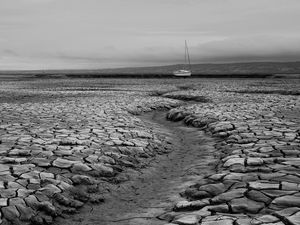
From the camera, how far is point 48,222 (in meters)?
5.66

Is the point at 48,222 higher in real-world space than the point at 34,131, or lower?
lower

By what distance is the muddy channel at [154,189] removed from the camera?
595 centimetres

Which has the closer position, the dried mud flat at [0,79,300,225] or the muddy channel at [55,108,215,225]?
the dried mud flat at [0,79,300,225]

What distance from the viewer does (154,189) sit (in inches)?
292

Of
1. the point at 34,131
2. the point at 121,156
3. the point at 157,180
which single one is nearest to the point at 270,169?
the point at 157,180

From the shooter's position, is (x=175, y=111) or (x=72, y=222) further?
(x=175, y=111)

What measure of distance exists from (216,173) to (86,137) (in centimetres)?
468

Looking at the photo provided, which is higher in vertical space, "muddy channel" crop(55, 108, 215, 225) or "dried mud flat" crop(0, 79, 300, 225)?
"dried mud flat" crop(0, 79, 300, 225)

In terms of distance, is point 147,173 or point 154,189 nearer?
point 154,189

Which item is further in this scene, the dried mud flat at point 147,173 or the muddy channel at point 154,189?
the muddy channel at point 154,189

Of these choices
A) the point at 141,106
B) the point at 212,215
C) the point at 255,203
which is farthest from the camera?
the point at 141,106

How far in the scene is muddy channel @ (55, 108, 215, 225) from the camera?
5.95 metres

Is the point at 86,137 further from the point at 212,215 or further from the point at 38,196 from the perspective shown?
the point at 212,215

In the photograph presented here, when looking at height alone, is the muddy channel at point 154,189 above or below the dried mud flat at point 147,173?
below
